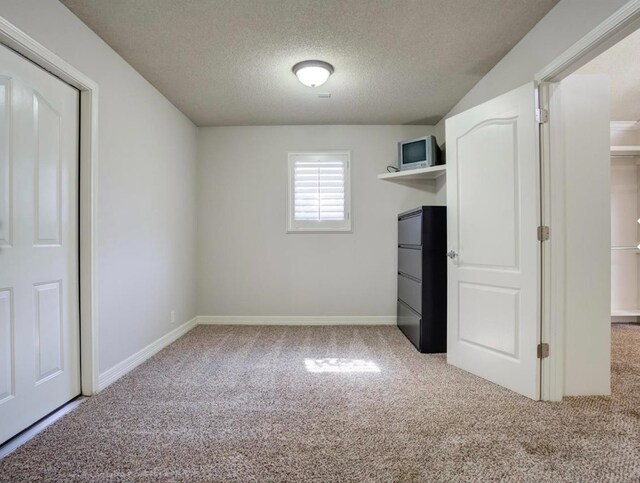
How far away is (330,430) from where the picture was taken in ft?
5.91

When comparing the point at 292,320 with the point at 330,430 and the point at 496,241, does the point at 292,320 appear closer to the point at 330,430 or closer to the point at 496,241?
the point at 330,430

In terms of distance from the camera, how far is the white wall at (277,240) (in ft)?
13.9

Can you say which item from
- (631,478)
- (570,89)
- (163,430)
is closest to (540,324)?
(631,478)

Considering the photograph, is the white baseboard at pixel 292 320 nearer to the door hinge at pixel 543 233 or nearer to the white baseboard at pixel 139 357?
the white baseboard at pixel 139 357

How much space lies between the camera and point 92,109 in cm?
227

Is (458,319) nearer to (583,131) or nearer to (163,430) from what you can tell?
(583,131)

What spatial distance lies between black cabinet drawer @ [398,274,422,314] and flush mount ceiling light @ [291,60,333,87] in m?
2.06

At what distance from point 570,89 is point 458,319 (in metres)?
1.80

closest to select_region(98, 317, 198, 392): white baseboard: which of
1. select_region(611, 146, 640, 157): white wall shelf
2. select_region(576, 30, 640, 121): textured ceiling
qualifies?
select_region(576, 30, 640, 121): textured ceiling

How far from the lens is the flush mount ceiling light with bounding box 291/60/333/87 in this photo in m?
2.72

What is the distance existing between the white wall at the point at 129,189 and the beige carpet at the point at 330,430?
1.77ft

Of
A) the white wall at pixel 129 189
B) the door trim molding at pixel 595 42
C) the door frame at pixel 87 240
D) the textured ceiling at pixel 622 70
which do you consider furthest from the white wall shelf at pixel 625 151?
the door frame at pixel 87 240

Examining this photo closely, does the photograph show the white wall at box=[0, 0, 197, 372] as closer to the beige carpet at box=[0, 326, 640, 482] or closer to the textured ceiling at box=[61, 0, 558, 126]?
the textured ceiling at box=[61, 0, 558, 126]

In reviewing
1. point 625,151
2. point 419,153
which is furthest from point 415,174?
point 625,151
